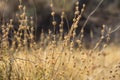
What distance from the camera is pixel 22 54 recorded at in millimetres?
5305

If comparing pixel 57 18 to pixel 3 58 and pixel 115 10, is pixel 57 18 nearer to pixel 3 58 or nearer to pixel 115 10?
pixel 115 10

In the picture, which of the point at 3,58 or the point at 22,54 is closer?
the point at 3,58

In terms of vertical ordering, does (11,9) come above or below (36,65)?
above

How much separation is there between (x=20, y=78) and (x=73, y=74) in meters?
0.67

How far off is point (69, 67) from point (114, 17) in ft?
29.2

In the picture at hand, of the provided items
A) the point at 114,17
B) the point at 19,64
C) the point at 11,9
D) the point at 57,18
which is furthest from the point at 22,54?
the point at 114,17

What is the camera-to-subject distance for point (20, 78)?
4711mm

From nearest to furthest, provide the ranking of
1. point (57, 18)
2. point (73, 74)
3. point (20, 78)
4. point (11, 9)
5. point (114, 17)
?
1. point (20, 78)
2. point (73, 74)
3. point (57, 18)
4. point (11, 9)
5. point (114, 17)

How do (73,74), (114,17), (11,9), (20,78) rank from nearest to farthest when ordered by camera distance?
(20,78) → (73,74) → (11,9) → (114,17)

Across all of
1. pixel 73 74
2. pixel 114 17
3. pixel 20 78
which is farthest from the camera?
A: pixel 114 17

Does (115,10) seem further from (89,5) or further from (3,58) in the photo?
(3,58)

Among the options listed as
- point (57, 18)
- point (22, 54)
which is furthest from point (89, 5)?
point (22, 54)

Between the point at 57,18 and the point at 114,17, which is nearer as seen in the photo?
the point at 57,18

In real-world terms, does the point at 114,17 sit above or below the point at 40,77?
above
